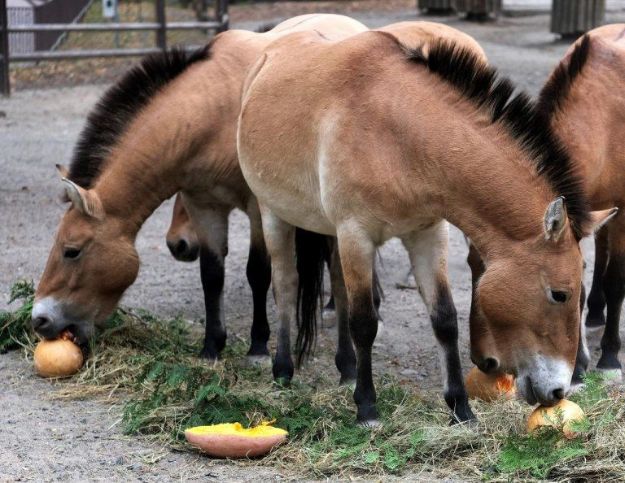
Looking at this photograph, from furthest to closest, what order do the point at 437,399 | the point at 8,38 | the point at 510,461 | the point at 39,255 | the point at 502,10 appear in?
the point at 502,10 < the point at 8,38 < the point at 39,255 < the point at 437,399 < the point at 510,461

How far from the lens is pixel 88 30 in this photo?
1354 centimetres

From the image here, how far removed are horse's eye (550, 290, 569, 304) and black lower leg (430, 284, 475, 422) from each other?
66 centimetres

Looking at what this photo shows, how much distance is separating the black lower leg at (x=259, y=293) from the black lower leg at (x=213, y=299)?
0.16 metres

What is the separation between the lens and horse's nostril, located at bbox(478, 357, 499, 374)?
423 centimetres

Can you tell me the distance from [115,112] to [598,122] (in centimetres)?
233

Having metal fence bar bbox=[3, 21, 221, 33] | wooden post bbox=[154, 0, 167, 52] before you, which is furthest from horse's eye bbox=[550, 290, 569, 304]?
wooden post bbox=[154, 0, 167, 52]

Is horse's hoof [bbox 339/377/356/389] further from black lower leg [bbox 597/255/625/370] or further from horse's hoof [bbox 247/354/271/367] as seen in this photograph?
black lower leg [bbox 597/255/625/370]

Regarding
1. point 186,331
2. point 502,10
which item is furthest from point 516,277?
point 502,10

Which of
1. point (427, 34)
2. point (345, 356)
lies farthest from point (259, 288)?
point (427, 34)

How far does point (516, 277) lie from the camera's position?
12.9 feet

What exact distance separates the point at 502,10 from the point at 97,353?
45.8 feet

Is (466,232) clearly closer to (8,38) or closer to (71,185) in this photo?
(71,185)

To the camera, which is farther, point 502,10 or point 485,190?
point 502,10

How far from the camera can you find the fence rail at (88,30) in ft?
41.3
